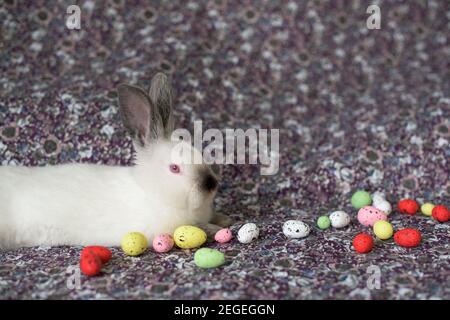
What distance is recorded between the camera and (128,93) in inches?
73.9

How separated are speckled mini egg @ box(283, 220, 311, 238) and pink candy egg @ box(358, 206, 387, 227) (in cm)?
27

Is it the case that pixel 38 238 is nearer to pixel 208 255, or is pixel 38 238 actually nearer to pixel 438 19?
pixel 208 255

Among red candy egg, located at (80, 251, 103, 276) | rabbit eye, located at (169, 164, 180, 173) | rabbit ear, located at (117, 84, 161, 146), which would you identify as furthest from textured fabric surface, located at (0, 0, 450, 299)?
rabbit ear, located at (117, 84, 161, 146)

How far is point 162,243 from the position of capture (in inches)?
73.4

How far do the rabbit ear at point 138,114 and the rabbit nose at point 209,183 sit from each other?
0.81 ft

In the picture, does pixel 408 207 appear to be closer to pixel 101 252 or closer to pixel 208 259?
pixel 208 259

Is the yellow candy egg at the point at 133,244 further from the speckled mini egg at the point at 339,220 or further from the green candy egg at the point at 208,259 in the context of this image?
the speckled mini egg at the point at 339,220

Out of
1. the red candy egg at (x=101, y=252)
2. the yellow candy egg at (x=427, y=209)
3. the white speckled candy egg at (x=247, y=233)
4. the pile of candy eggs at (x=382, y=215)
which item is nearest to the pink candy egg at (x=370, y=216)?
the pile of candy eggs at (x=382, y=215)

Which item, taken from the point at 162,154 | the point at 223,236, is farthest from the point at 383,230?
the point at 162,154

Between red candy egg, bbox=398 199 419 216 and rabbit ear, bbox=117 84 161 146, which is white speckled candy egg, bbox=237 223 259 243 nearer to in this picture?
rabbit ear, bbox=117 84 161 146

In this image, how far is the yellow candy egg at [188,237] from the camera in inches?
73.8

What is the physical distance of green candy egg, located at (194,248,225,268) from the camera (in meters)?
1.72

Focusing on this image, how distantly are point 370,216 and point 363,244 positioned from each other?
30cm
